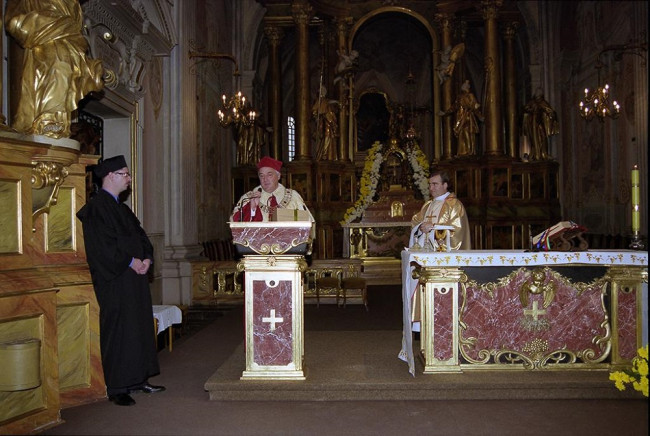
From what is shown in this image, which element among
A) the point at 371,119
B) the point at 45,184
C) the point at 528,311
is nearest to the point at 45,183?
the point at 45,184

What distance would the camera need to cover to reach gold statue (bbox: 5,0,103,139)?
472cm

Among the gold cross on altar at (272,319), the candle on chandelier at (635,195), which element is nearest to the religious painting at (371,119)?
the candle on chandelier at (635,195)

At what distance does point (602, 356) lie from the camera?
5.31 meters

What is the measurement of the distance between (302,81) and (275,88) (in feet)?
6.80

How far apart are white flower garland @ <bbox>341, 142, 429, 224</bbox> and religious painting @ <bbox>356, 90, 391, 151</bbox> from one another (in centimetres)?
490

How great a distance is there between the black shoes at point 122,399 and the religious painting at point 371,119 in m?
17.9

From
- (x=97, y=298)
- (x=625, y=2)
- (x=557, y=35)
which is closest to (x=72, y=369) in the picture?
(x=97, y=298)

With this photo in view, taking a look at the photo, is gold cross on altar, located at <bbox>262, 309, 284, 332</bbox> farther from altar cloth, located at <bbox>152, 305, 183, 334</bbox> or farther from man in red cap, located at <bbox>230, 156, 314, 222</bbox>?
altar cloth, located at <bbox>152, 305, 183, 334</bbox>

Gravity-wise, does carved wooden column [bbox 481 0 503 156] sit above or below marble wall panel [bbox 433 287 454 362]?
above

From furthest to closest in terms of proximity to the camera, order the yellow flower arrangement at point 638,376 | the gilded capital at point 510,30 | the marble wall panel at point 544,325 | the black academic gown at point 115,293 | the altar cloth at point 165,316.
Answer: the gilded capital at point 510,30, the altar cloth at point 165,316, the marble wall panel at point 544,325, the black academic gown at point 115,293, the yellow flower arrangement at point 638,376

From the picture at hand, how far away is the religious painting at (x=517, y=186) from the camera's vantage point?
52.8 feet

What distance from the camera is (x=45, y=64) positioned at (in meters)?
4.80

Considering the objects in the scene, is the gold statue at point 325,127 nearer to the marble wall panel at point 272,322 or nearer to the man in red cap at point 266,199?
the man in red cap at point 266,199

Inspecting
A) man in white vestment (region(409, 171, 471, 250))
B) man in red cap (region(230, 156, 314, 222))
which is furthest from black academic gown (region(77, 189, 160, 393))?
man in white vestment (region(409, 171, 471, 250))
